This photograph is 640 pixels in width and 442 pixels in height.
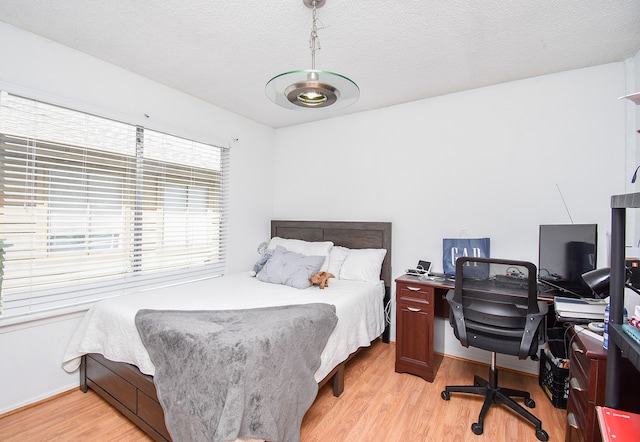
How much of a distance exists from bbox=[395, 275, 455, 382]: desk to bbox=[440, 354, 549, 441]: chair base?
0.31 metres

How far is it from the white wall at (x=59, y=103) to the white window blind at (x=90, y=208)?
0.35ft

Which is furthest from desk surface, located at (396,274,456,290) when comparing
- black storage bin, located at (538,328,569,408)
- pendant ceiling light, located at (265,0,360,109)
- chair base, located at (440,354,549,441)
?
pendant ceiling light, located at (265,0,360,109)

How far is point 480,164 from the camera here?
2.80 metres

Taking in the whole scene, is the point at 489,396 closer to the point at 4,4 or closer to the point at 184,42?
the point at 184,42

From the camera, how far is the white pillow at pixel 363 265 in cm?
305

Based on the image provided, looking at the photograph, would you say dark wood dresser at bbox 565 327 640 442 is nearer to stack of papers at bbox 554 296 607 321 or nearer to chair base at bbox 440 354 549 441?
stack of papers at bbox 554 296 607 321

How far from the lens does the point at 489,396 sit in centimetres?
204

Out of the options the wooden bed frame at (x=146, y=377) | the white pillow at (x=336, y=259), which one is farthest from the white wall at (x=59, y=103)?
the white pillow at (x=336, y=259)

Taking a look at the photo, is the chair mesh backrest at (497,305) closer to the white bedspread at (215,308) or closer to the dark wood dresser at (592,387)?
the dark wood dresser at (592,387)

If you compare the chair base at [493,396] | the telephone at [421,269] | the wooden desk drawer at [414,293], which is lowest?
the chair base at [493,396]

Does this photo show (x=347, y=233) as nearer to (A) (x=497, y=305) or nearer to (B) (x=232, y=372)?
(A) (x=497, y=305)

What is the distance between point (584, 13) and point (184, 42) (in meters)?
2.58

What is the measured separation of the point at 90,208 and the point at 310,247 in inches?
79.6

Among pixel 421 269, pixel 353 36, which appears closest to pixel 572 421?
pixel 421 269
